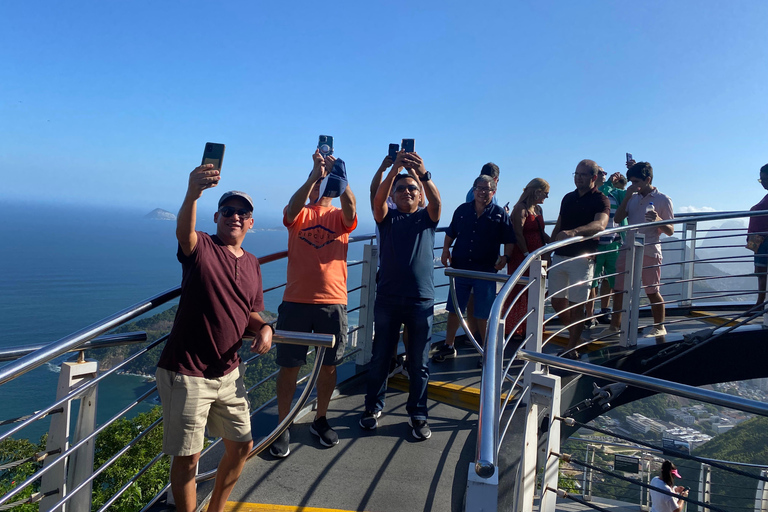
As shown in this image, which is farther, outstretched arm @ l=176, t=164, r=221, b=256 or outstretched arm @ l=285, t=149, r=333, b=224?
outstretched arm @ l=285, t=149, r=333, b=224

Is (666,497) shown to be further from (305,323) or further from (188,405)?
(188,405)

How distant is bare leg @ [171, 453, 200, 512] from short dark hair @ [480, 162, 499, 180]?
11.6ft

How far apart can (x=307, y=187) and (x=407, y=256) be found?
0.84 m

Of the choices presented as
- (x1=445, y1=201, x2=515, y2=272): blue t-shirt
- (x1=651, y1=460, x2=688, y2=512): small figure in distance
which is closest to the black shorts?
(x1=445, y1=201, x2=515, y2=272): blue t-shirt

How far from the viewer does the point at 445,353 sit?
4.84 m

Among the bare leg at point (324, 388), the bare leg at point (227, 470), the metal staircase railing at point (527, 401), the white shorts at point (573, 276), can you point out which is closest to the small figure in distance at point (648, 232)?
the white shorts at point (573, 276)

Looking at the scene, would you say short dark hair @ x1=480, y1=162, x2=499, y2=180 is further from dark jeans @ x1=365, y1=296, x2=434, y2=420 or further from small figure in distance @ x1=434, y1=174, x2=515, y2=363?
dark jeans @ x1=365, y1=296, x2=434, y2=420

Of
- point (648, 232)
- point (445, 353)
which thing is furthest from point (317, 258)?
point (648, 232)

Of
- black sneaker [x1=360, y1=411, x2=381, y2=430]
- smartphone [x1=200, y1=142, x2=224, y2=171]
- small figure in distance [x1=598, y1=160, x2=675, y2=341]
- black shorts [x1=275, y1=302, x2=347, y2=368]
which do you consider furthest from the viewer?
small figure in distance [x1=598, y1=160, x2=675, y2=341]

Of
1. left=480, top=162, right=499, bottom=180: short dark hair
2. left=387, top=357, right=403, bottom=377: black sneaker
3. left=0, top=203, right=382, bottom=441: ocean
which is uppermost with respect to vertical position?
left=480, top=162, right=499, bottom=180: short dark hair

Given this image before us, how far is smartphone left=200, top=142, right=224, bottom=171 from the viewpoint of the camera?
2.08 m

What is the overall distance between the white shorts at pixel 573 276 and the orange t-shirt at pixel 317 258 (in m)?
2.10

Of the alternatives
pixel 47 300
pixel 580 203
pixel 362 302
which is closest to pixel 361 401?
pixel 362 302

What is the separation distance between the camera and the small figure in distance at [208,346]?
2.11 metres
